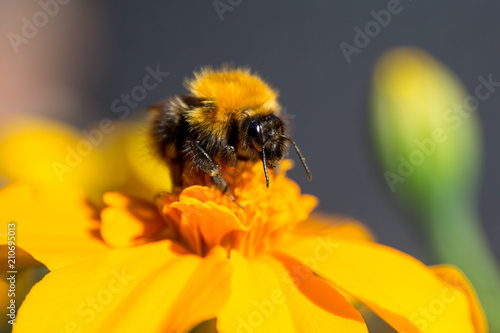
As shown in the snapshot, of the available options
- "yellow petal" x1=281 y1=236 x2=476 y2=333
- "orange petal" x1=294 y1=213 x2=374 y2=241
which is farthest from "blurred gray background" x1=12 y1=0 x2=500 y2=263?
"yellow petal" x1=281 y1=236 x2=476 y2=333

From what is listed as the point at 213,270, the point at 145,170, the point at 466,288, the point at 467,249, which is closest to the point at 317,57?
the point at 467,249

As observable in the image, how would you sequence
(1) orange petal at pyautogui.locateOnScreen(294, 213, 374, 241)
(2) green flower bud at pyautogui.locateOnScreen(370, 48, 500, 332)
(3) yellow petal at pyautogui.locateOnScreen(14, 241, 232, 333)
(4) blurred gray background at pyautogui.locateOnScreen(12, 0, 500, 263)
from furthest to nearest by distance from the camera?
(4) blurred gray background at pyautogui.locateOnScreen(12, 0, 500, 263) < (2) green flower bud at pyautogui.locateOnScreen(370, 48, 500, 332) < (1) orange petal at pyautogui.locateOnScreen(294, 213, 374, 241) < (3) yellow petal at pyautogui.locateOnScreen(14, 241, 232, 333)

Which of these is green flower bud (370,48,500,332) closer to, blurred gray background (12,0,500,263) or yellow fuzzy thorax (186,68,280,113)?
yellow fuzzy thorax (186,68,280,113)

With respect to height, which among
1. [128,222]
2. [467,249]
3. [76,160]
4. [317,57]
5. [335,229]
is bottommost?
[467,249]

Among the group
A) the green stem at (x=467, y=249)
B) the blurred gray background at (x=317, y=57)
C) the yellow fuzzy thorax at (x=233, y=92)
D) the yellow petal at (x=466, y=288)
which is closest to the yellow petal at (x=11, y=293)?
the yellow fuzzy thorax at (x=233, y=92)

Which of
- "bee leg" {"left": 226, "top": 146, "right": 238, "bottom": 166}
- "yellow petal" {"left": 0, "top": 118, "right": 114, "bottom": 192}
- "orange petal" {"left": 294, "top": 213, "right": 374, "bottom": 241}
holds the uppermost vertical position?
"yellow petal" {"left": 0, "top": 118, "right": 114, "bottom": 192}

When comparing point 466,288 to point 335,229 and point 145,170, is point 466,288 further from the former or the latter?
point 145,170
